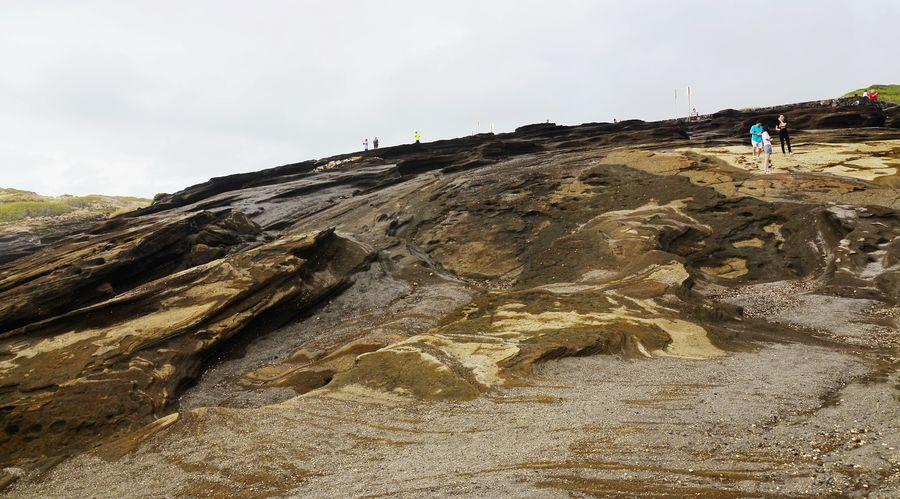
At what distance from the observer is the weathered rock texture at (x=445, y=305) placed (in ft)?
43.6

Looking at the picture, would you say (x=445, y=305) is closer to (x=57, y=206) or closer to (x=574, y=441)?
(x=574, y=441)

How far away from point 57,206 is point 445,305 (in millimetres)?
82762

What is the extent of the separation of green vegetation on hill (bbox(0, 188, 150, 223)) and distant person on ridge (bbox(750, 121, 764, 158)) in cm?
7260

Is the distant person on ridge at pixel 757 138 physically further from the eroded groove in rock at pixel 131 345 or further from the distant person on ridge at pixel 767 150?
the eroded groove in rock at pixel 131 345

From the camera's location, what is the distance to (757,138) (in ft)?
103

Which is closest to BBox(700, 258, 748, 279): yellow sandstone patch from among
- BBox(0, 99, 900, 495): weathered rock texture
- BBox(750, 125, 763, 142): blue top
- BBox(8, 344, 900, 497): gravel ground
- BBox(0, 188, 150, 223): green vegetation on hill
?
BBox(0, 99, 900, 495): weathered rock texture

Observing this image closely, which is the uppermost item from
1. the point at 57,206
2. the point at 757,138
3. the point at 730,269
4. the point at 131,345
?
the point at 57,206

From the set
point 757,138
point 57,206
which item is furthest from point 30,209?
point 757,138

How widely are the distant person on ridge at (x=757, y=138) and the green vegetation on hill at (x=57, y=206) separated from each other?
238 ft

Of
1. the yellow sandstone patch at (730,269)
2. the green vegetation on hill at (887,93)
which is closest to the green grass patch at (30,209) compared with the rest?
the yellow sandstone patch at (730,269)

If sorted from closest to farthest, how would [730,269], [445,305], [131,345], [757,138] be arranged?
[131,345]
[445,305]
[730,269]
[757,138]

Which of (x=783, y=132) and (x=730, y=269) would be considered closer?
(x=730, y=269)

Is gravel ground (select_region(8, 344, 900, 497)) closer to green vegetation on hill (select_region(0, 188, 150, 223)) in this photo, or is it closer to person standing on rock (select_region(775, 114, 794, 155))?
person standing on rock (select_region(775, 114, 794, 155))

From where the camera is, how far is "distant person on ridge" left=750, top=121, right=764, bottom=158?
3092cm
